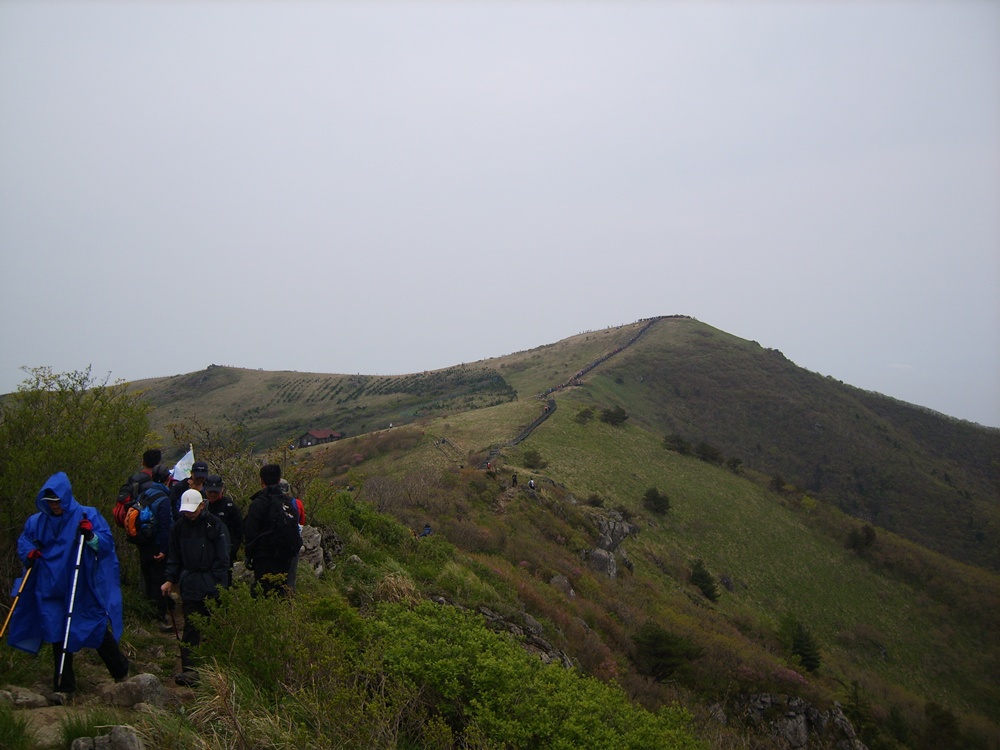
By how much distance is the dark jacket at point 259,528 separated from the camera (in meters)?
6.03

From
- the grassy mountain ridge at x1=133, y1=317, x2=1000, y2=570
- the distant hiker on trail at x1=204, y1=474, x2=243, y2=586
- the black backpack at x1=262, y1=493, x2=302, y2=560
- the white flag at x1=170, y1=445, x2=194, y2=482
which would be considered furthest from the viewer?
the grassy mountain ridge at x1=133, y1=317, x2=1000, y2=570

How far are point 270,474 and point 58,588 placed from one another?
1.97 m

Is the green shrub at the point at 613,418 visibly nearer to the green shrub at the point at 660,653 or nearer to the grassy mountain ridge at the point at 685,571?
the grassy mountain ridge at the point at 685,571

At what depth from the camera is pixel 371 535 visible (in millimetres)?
10977

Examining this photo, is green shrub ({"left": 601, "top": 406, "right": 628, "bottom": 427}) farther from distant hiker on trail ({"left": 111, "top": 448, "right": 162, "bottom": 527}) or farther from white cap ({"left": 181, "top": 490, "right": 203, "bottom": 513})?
white cap ({"left": 181, "top": 490, "right": 203, "bottom": 513})

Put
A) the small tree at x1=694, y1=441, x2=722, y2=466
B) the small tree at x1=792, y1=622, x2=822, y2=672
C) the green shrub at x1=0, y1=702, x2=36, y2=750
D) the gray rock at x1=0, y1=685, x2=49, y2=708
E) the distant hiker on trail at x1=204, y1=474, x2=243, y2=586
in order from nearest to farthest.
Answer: the green shrub at x1=0, y1=702, x2=36, y2=750 < the gray rock at x1=0, y1=685, x2=49, y2=708 < the distant hiker on trail at x1=204, y1=474, x2=243, y2=586 < the small tree at x1=792, y1=622, x2=822, y2=672 < the small tree at x1=694, y1=441, x2=722, y2=466

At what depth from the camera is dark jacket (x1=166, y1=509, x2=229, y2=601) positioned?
5.32m

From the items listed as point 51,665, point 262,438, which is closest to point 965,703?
point 51,665

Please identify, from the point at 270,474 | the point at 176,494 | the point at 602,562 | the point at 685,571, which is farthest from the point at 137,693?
the point at 685,571

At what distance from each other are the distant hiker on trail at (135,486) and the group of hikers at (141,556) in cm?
1

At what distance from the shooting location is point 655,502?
109ft

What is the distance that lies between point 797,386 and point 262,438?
6693cm

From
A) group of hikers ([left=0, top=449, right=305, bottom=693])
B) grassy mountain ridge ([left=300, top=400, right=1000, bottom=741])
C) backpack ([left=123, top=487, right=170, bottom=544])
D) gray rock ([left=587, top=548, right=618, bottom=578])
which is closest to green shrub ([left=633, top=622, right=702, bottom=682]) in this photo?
grassy mountain ridge ([left=300, top=400, right=1000, bottom=741])

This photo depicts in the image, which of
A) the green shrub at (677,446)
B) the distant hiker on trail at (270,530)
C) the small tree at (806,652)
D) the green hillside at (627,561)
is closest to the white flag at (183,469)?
the green hillside at (627,561)
